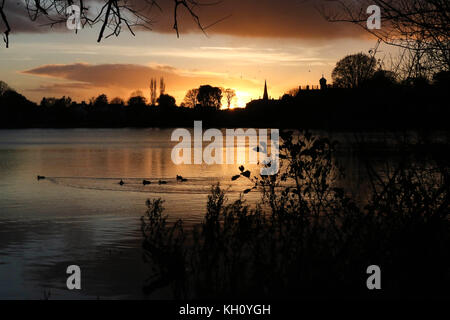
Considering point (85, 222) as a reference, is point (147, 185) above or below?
above

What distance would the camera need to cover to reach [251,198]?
2531cm

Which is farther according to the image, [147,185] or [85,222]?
[147,185]

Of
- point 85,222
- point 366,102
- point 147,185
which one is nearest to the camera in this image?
point 366,102

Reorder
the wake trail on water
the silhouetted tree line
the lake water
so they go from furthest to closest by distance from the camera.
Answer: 1. the wake trail on water
2. the lake water
3. the silhouetted tree line

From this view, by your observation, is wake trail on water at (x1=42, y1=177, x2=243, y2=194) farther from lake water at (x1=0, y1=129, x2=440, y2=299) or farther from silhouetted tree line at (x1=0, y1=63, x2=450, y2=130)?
silhouetted tree line at (x1=0, y1=63, x2=450, y2=130)

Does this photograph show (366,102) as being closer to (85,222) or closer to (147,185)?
(85,222)

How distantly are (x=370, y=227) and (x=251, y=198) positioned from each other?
17.3 m

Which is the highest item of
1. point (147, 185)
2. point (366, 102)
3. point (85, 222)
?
point (366, 102)

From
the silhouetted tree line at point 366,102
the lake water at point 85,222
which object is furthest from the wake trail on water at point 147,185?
the silhouetted tree line at point 366,102

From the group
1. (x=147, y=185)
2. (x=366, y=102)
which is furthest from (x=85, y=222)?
(x=366, y=102)

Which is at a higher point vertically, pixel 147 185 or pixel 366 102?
pixel 366 102

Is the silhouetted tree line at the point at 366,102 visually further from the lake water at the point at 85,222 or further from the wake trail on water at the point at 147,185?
the wake trail on water at the point at 147,185

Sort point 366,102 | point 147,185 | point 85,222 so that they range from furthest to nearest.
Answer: point 147,185 < point 85,222 < point 366,102

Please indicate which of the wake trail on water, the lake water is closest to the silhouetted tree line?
the lake water
